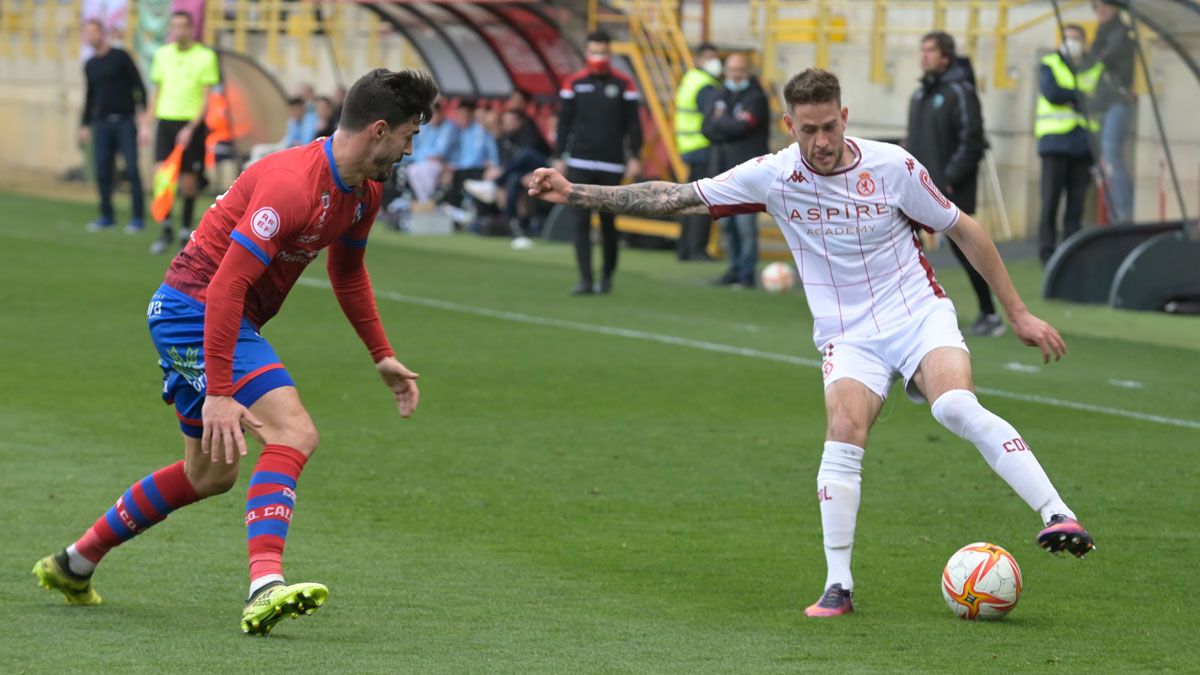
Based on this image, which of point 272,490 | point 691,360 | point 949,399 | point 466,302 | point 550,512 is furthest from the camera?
point 466,302

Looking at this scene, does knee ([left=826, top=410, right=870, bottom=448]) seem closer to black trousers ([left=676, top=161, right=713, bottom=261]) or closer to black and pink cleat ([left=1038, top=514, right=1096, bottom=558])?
black and pink cleat ([left=1038, top=514, right=1096, bottom=558])

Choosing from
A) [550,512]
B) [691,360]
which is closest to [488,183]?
[691,360]

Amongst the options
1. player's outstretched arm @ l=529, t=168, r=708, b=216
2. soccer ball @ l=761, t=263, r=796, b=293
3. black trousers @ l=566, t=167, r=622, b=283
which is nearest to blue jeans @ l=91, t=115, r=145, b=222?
black trousers @ l=566, t=167, r=622, b=283

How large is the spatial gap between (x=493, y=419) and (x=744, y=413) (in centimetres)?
137

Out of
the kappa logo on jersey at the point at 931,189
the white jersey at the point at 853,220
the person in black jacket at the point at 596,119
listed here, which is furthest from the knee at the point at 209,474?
the person in black jacket at the point at 596,119

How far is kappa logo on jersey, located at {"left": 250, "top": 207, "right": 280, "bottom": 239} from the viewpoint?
5555 mm

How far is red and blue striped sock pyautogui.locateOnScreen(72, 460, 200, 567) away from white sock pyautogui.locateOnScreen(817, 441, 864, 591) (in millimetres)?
1972

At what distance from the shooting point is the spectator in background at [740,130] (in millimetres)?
17219

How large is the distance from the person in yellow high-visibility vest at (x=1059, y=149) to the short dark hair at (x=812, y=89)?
12.3m

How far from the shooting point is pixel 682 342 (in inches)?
534

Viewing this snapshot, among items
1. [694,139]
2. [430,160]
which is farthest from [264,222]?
[430,160]

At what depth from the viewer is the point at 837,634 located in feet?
19.2

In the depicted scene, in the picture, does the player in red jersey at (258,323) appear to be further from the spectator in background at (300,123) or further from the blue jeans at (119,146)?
the spectator in background at (300,123)

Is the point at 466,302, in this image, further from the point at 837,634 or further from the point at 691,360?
the point at 837,634
